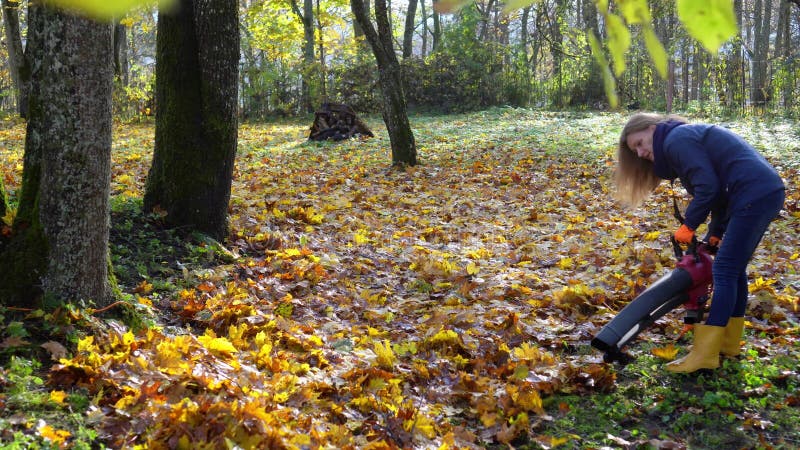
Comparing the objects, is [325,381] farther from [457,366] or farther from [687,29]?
[687,29]

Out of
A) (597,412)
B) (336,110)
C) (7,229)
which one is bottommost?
(597,412)

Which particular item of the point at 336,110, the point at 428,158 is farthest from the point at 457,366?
the point at 336,110

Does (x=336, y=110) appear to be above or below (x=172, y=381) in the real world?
above

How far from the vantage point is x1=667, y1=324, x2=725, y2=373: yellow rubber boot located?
11.4ft

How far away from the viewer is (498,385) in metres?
3.51

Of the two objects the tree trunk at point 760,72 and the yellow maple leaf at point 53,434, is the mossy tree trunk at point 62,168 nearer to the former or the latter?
the yellow maple leaf at point 53,434

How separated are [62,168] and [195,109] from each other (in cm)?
255

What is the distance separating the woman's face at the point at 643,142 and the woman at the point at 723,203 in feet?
0.19

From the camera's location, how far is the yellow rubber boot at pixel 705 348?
3.46 meters

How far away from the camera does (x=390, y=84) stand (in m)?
11.5

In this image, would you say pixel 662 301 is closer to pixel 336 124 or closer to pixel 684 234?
pixel 684 234

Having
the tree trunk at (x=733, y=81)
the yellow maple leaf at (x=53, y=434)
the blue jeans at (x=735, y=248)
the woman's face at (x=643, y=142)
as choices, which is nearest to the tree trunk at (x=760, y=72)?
the tree trunk at (x=733, y=81)

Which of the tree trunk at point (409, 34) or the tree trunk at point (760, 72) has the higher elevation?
the tree trunk at point (409, 34)

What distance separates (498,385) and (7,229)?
2923mm
